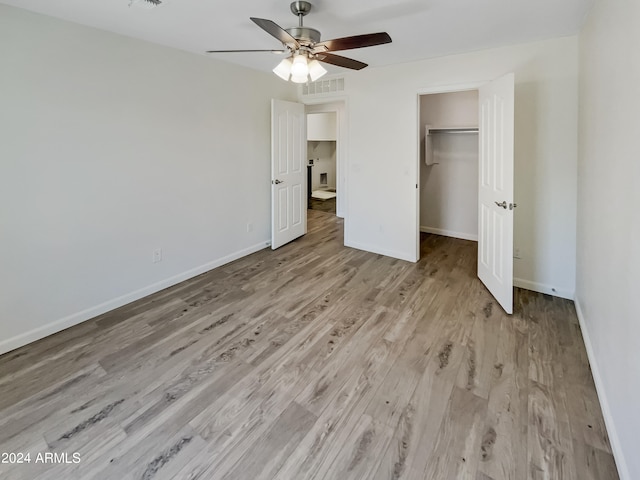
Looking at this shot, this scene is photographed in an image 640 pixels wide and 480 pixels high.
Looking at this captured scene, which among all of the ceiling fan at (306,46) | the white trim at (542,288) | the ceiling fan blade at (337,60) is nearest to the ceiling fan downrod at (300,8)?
the ceiling fan at (306,46)

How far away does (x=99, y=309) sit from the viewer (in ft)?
10.1

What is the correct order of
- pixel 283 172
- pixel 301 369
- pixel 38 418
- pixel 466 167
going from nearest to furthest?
pixel 38 418 → pixel 301 369 → pixel 283 172 → pixel 466 167

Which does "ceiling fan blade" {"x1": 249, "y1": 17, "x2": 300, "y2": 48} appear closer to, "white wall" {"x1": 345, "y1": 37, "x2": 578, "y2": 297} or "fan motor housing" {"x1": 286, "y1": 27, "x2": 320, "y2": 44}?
"fan motor housing" {"x1": 286, "y1": 27, "x2": 320, "y2": 44}

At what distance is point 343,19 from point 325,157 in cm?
792

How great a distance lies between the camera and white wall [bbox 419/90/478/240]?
17.0ft

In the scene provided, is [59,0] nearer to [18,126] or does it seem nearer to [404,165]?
[18,126]

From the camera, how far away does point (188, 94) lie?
3604mm

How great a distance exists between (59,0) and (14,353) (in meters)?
2.54

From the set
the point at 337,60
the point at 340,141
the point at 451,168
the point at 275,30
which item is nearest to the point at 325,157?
the point at 340,141

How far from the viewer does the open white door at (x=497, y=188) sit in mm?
2885

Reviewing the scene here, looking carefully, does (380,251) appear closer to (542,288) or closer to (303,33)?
(542,288)

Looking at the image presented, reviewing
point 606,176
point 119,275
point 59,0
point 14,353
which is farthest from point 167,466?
point 59,0

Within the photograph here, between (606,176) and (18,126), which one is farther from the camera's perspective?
(18,126)

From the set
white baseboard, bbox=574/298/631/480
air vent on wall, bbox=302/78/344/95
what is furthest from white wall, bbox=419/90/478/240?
white baseboard, bbox=574/298/631/480
